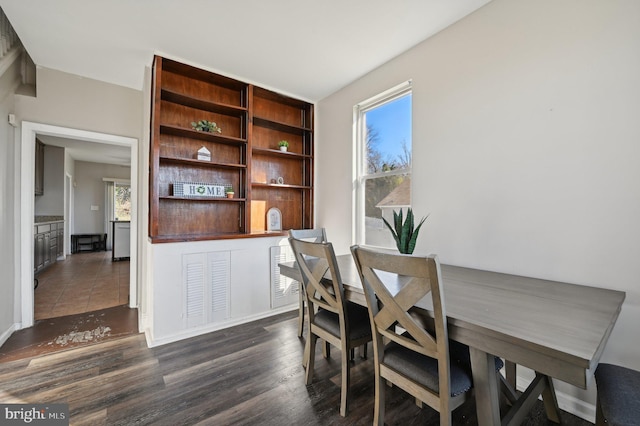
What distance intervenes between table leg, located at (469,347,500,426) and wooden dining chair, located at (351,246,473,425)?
0.29ft

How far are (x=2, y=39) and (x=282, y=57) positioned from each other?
2.28 m

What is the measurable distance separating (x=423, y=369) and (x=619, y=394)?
0.69 metres

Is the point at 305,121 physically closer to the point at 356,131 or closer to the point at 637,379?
the point at 356,131

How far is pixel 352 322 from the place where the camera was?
167 cm

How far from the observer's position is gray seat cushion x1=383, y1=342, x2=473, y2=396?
3.70ft

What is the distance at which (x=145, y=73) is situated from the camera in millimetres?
2717

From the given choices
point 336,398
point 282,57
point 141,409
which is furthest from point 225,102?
point 336,398

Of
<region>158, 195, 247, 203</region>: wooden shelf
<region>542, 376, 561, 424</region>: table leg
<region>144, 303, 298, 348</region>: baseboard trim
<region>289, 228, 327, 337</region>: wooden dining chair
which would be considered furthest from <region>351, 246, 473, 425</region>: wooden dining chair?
<region>158, 195, 247, 203</region>: wooden shelf

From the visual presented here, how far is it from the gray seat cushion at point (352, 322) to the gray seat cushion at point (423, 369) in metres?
0.26

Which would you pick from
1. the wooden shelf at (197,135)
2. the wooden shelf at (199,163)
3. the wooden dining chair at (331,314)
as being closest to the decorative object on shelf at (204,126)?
the wooden shelf at (197,135)

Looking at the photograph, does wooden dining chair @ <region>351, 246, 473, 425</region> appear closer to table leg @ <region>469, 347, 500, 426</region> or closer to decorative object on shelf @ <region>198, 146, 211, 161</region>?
A: table leg @ <region>469, 347, 500, 426</region>

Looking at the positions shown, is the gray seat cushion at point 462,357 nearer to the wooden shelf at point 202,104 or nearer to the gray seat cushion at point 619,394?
the gray seat cushion at point 619,394

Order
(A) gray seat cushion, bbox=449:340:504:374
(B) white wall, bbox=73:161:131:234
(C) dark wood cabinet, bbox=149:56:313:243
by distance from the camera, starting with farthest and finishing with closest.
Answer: (B) white wall, bbox=73:161:131:234 < (C) dark wood cabinet, bbox=149:56:313:243 < (A) gray seat cushion, bbox=449:340:504:374

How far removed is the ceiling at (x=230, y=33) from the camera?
1.93 meters
